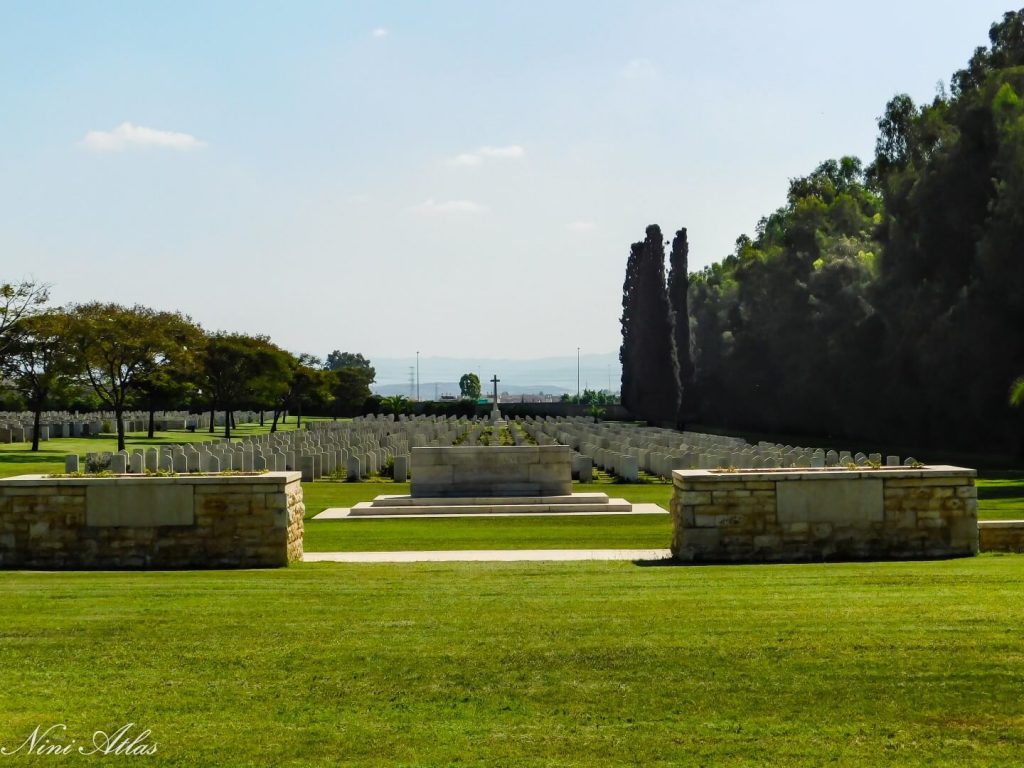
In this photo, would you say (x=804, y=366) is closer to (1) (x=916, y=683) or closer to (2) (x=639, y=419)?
(2) (x=639, y=419)

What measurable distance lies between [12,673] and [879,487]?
24.4 feet

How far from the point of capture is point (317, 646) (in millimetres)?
7207

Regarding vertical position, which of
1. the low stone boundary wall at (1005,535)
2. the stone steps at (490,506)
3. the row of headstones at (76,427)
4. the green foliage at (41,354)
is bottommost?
the stone steps at (490,506)

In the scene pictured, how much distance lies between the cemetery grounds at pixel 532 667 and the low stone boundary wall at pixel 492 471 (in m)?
11.2

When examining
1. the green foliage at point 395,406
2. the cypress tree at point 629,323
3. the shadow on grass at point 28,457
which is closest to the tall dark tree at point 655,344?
the cypress tree at point 629,323

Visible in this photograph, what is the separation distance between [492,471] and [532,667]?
1440 centimetres

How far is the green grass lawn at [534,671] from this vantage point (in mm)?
5633

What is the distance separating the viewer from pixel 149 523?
11.0 meters

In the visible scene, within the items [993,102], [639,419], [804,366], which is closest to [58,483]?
[993,102]

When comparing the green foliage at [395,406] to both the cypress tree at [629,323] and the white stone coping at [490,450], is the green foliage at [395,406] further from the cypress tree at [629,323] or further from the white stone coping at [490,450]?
the white stone coping at [490,450]

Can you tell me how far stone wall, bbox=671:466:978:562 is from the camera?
10906mm

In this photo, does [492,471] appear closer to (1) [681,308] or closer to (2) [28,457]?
(2) [28,457]

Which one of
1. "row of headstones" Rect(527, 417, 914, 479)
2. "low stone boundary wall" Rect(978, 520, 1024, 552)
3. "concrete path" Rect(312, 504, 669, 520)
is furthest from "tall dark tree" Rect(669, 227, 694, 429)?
"low stone boundary wall" Rect(978, 520, 1024, 552)

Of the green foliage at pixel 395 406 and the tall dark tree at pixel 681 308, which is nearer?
the tall dark tree at pixel 681 308
